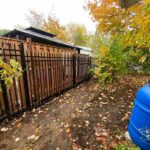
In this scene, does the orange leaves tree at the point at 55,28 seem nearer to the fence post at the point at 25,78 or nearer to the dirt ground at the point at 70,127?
the fence post at the point at 25,78

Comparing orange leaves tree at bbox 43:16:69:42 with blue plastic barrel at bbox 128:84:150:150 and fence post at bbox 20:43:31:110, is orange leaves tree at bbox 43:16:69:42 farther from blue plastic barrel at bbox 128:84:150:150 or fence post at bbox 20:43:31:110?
blue plastic barrel at bbox 128:84:150:150

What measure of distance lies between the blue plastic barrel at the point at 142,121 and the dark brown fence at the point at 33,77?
2921 millimetres

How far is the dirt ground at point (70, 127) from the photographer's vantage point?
2707 millimetres

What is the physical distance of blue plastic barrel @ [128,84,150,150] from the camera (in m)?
2.37

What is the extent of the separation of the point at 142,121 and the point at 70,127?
1.52m

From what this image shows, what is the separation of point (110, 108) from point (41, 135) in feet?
7.61

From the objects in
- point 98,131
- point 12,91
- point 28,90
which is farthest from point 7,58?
point 98,131

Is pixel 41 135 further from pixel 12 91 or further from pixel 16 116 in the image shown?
pixel 12 91

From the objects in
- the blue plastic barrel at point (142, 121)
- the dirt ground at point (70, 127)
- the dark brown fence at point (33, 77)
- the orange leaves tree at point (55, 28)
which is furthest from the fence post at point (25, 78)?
the orange leaves tree at point (55, 28)

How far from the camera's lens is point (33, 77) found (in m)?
4.37

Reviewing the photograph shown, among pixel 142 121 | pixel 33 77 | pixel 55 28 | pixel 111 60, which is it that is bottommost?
pixel 142 121

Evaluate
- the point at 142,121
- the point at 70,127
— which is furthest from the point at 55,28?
the point at 142,121

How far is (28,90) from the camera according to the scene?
164 inches

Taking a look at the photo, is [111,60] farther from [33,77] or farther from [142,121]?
[142,121]
